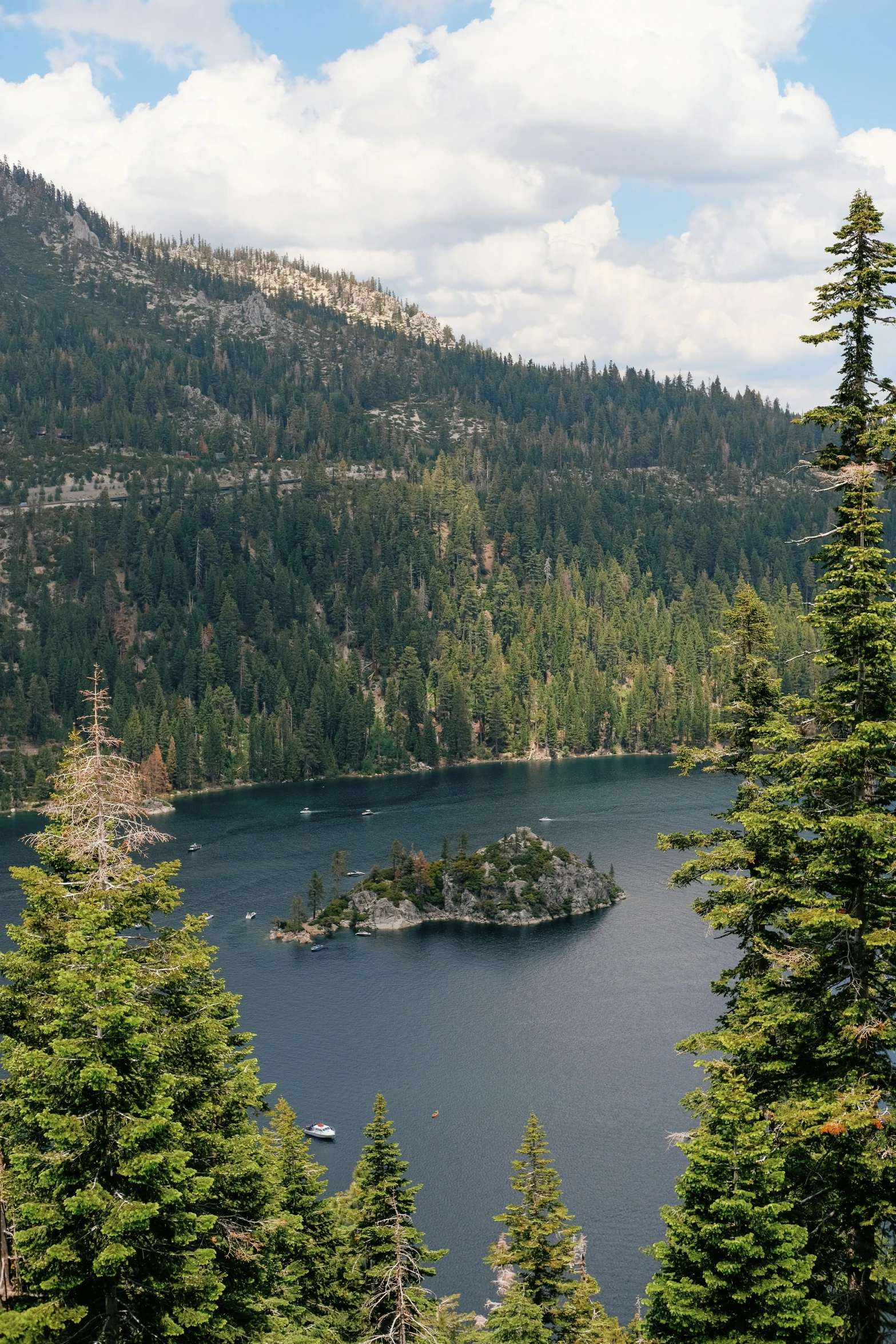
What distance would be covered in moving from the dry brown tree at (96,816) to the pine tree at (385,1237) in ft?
50.0

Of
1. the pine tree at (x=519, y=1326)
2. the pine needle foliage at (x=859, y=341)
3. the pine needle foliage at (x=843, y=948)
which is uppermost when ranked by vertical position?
the pine needle foliage at (x=859, y=341)

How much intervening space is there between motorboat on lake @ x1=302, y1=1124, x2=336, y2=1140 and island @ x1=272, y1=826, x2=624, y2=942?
55.3 metres

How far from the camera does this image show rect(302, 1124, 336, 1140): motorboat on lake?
93.2m

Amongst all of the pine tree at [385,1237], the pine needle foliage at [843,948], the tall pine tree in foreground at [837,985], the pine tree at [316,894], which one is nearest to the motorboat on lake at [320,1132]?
the pine tree at [385,1237]

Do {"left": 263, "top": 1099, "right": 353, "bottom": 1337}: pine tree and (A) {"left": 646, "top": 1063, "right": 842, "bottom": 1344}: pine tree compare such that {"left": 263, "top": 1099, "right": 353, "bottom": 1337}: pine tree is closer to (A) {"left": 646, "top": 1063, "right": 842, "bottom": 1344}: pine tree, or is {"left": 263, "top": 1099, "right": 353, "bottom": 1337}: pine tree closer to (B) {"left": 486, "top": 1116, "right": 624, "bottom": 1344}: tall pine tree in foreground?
(B) {"left": 486, "top": 1116, "right": 624, "bottom": 1344}: tall pine tree in foreground

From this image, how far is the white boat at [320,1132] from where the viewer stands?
9319 centimetres

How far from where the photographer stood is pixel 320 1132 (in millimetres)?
93438

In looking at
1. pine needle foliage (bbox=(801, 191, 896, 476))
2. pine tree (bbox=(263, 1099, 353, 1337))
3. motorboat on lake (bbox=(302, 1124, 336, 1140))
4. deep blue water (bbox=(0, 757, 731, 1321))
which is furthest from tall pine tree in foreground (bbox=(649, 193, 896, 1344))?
motorboat on lake (bbox=(302, 1124, 336, 1140))

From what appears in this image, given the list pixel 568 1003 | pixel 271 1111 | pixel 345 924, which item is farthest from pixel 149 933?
pixel 271 1111

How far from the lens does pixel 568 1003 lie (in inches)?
4783

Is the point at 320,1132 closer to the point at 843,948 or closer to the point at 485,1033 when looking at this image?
the point at 485,1033

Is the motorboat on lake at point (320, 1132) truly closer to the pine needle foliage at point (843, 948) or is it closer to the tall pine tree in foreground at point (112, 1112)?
the tall pine tree in foreground at point (112, 1112)

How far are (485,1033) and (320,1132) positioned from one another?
2568 cm

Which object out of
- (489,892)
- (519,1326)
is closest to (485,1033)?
(489,892)
